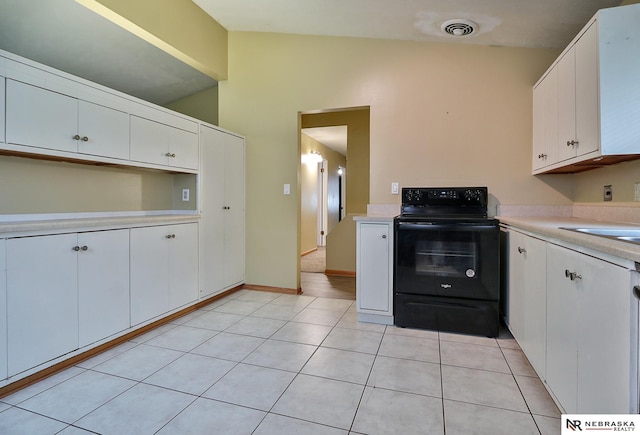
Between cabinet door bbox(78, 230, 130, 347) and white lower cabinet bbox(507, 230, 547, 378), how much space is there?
263 cm

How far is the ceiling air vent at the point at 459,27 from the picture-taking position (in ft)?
8.22

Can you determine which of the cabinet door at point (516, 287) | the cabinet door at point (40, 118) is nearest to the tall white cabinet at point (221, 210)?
the cabinet door at point (40, 118)

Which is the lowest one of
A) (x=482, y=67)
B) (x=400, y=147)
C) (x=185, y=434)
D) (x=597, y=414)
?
(x=185, y=434)

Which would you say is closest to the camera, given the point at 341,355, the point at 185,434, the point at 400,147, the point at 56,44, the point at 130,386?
the point at 185,434

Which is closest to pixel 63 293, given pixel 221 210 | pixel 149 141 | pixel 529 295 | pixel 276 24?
pixel 149 141

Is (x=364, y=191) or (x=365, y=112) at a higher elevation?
(x=365, y=112)

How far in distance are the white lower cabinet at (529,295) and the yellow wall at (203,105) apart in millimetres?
3788

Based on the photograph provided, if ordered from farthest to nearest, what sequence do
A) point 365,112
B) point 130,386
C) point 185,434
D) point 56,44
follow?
point 365,112
point 56,44
point 130,386
point 185,434

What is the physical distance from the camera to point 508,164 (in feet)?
9.31

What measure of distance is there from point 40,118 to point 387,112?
2.68 metres

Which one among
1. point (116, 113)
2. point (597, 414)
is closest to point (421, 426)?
point (597, 414)

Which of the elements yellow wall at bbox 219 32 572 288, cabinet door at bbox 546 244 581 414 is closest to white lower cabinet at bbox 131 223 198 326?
yellow wall at bbox 219 32 572 288

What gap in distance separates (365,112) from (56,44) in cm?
340

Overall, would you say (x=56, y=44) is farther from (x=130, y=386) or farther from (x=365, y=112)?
(x=365, y=112)
